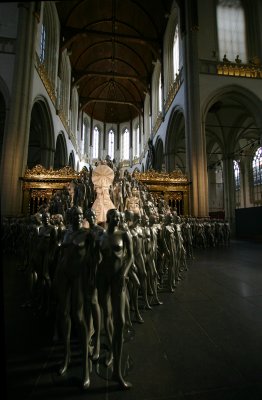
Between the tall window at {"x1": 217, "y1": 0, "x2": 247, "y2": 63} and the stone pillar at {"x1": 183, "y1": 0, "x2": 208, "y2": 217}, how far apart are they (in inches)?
110

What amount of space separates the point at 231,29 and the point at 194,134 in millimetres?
9965

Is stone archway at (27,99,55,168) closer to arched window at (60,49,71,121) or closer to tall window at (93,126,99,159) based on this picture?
arched window at (60,49,71,121)

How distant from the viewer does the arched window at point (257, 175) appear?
28.1 metres

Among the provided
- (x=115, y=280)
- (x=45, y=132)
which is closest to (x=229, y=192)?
(x=45, y=132)

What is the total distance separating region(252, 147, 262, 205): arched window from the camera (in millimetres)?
28125

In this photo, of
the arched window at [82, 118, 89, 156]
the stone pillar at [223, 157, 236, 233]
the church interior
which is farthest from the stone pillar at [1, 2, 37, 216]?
the arched window at [82, 118, 89, 156]

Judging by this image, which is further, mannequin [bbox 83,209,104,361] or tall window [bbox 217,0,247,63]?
tall window [bbox 217,0,247,63]

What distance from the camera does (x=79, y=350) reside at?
9.29 ft

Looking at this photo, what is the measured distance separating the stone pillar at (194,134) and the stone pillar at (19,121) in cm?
1018

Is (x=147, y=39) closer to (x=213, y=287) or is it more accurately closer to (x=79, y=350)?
(x=213, y=287)

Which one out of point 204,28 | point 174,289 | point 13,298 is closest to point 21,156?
point 13,298

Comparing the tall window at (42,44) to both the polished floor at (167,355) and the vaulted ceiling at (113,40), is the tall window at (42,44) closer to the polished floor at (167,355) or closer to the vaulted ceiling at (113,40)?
the vaulted ceiling at (113,40)

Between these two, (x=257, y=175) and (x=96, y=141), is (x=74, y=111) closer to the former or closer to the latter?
(x=96, y=141)

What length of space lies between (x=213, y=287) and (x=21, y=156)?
12.3 m
